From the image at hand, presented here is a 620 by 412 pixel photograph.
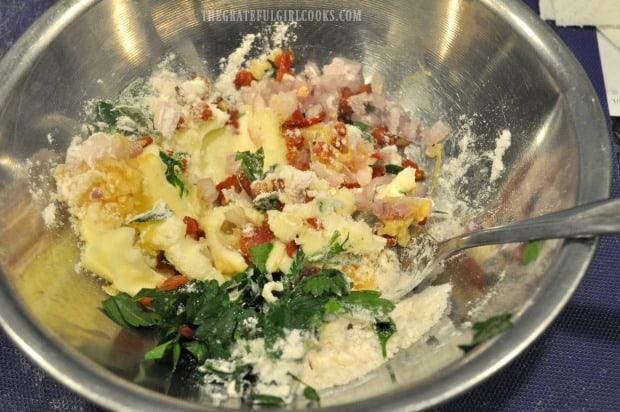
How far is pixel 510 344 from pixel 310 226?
67 centimetres

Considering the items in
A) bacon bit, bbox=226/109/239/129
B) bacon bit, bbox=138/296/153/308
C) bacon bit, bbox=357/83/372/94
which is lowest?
bacon bit, bbox=138/296/153/308

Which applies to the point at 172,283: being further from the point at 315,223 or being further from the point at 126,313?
the point at 315,223

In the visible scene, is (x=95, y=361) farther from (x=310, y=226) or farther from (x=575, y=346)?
(x=575, y=346)

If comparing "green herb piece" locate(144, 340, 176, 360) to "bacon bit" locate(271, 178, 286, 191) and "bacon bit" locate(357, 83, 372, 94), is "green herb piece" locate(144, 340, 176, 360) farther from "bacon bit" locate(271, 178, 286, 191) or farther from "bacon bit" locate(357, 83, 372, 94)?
"bacon bit" locate(357, 83, 372, 94)

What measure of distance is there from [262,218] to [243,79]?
595 millimetres

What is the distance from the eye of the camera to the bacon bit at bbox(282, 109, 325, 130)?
1.98 meters

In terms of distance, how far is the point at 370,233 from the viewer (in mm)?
1743

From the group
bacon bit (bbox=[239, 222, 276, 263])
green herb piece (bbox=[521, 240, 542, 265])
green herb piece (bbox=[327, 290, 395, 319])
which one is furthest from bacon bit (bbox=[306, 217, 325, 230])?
green herb piece (bbox=[521, 240, 542, 265])

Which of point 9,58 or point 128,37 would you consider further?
point 128,37

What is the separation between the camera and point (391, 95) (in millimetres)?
2129

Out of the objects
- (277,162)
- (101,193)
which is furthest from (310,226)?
(101,193)

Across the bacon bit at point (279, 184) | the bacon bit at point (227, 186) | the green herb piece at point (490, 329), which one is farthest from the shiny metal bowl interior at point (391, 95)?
the bacon bit at point (279, 184)

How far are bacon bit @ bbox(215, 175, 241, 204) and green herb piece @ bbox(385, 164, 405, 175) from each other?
0.54m

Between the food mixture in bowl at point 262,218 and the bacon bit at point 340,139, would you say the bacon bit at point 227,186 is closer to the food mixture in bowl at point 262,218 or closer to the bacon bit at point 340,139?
the food mixture in bowl at point 262,218
